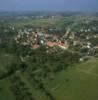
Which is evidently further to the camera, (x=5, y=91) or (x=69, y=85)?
(x=69, y=85)

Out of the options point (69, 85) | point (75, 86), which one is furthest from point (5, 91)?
point (75, 86)

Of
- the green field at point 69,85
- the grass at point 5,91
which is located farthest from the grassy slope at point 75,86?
the grass at point 5,91

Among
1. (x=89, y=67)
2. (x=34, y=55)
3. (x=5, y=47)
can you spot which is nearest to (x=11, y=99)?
(x=89, y=67)

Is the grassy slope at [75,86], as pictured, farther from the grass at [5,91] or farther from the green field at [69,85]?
the grass at [5,91]

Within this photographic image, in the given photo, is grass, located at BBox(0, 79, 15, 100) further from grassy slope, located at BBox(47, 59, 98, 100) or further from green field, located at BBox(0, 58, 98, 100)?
grassy slope, located at BBox(47, 59, 98, 100)

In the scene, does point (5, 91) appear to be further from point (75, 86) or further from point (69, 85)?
point (75, 86)

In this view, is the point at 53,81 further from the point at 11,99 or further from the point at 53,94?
the point at 11,99

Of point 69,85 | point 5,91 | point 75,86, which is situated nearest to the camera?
point 5,91

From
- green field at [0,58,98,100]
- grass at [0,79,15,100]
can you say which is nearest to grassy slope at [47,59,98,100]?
green field at [0,58,98,100]
